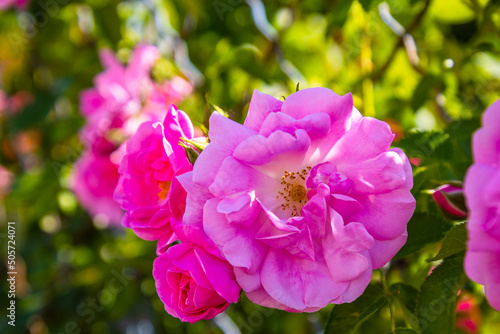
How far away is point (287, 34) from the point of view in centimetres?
160

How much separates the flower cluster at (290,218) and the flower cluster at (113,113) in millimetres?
602

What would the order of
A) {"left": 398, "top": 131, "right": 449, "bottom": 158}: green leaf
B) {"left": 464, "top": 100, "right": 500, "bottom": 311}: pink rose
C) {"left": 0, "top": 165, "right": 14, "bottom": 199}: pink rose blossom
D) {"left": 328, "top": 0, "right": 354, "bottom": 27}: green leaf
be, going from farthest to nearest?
1. {"left": 0, "top": 165, "right": 14, "bottom": 199}: pink rose blossom
2. {"left": 328, "top": 0, "right": 354, "bottom": 27}: green leaf
3. {"left": 398, "top": 131, "right": 449, "bottom": 158}: green leaf
4. {"left": 464, "top": 100, "right": 500, "bottom": 311}: pink rose

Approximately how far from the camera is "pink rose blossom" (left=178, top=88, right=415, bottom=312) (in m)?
0.62

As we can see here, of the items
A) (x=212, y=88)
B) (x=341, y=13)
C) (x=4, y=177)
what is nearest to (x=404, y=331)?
(x=341, y=13)

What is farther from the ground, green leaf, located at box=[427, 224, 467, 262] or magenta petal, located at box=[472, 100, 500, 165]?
magenta petal, located at box=[472, 100, 500, 165]

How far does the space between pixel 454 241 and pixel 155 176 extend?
1.43 ft

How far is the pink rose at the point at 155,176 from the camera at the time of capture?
708 millimetres

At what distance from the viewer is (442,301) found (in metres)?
0.66

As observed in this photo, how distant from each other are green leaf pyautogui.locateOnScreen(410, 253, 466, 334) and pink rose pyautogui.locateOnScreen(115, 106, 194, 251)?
362 mm

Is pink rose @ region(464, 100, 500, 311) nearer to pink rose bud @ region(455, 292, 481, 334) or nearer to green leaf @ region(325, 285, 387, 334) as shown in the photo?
green leaf @ region(325, 285, 387, 334)

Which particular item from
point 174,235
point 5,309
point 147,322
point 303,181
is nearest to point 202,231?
point 174,235

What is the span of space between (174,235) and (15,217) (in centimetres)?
194

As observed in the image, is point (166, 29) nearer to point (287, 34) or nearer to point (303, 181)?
point (287, 34)

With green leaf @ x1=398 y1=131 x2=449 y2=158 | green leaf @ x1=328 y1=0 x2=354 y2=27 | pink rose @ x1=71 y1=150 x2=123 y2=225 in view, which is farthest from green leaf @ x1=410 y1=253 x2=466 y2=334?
pink rose @ x1=71 y1=150 x2=123 y2=225
